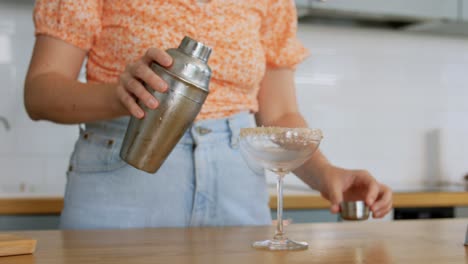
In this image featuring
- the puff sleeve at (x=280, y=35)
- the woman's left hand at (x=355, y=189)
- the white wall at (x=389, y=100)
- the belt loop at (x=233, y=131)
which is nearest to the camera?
the woman's left hand at (x=355, y=189)

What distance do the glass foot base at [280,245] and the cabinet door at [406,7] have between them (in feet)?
6.00

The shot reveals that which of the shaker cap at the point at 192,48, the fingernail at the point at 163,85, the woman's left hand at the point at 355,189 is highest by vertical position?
the shaker cap at the point at 192,48

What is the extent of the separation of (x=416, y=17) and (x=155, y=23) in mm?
1767

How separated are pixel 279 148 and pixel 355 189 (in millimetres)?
327

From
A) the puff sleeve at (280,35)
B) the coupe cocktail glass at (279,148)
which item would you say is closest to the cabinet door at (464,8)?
the puff sleeve at (280,35)

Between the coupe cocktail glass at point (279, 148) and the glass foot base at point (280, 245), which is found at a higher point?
the coupe cocktail glass at point (279, 148)

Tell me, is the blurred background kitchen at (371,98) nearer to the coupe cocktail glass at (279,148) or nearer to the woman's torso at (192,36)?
the woman's torso at (192,36)

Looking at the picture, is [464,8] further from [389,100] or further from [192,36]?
[192,36]

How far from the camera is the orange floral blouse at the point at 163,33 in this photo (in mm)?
1139

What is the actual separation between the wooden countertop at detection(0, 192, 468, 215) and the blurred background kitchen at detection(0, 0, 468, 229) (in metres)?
0.01

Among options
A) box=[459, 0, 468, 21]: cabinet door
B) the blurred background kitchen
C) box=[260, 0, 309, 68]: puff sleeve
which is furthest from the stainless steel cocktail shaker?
box=[459, 0, 468, 21]: cabinet door

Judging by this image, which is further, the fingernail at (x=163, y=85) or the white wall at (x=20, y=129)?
the white wall at (x=20, y=129)

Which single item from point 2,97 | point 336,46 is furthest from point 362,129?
point 2,97

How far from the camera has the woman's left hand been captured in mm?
1050
